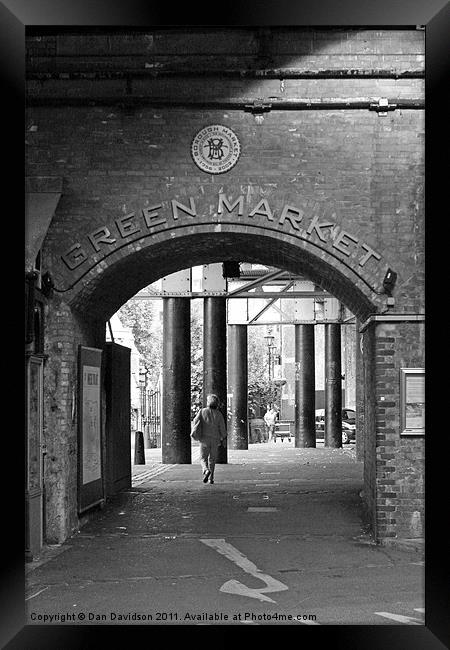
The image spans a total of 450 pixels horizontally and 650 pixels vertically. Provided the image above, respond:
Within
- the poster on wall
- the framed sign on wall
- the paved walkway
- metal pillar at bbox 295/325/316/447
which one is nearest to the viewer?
the paved walkway

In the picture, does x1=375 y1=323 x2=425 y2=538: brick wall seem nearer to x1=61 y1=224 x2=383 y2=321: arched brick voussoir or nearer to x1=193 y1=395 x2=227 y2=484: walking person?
x1=61 y1=224 x2=383 y2=321: arched brick voussoir

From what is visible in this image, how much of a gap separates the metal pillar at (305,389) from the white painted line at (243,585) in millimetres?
19853

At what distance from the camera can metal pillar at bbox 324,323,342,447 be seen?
30.7 meters

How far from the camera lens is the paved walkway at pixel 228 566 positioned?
7965 millimetres

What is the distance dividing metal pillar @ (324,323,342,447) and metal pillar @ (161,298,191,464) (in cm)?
899

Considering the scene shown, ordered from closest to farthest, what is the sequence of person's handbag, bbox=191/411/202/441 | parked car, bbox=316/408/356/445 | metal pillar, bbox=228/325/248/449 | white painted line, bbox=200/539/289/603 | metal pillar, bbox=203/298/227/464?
1. white painted line, bbox=200/539/289/603
2. person's handbag, bbox=191/411/202/441
3. metal pillar, bbox=203/298/227/464
4. metal pillar, bbox=228/325/248/449
5. parked car, bbox=316/408/356/445

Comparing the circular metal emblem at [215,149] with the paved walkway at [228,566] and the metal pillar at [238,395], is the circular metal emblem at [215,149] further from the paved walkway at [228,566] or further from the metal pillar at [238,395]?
the metal pillar at [238,395]

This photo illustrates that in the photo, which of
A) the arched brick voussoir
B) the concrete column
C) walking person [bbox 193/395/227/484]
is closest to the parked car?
the concrete column

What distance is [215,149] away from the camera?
11688 millimetres
